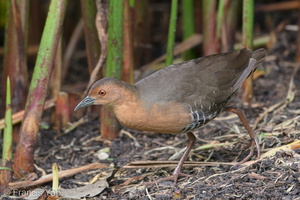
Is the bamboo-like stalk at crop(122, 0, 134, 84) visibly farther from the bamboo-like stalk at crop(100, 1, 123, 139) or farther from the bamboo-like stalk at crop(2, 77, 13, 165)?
the bamboo-like stalk at crop(2, 77, 13, 165)

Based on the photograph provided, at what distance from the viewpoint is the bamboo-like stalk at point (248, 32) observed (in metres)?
4.80

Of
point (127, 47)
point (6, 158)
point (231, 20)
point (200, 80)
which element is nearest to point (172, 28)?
point (127, 47)

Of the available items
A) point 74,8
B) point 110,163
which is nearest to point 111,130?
point 110,163

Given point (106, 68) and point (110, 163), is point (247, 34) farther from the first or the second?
point (110, 163)

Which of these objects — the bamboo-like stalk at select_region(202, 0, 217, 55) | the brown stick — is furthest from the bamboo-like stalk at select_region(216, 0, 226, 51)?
the brown stick

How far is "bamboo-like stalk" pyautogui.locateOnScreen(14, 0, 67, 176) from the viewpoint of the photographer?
3922mm

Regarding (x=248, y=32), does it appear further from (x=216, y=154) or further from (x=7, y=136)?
(x=7, y=136)

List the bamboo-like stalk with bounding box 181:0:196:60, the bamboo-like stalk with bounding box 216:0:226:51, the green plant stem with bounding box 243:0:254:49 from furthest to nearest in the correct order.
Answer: the bamboo-like stalk with bounding box 181:0:196:60 → the bamboo-like stalk with bounding box 216:0:226:51 → the green plant stem with bounding box 243:0:254:49

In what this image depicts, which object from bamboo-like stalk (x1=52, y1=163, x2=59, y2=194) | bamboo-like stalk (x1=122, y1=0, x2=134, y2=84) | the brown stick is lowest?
the brown stick

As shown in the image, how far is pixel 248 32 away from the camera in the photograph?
4945mm

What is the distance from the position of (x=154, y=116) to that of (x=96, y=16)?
4.13 feet

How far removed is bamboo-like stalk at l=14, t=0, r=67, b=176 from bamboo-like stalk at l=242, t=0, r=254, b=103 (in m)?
1.76

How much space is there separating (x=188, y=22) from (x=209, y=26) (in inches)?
10.7

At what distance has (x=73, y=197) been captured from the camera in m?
3.75
